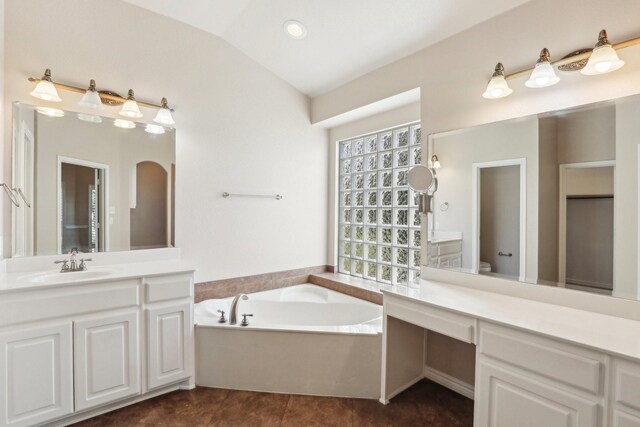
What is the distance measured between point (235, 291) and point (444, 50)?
2.60 m

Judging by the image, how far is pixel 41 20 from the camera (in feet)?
6.85

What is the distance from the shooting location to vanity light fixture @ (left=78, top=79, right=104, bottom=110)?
2.13 meters

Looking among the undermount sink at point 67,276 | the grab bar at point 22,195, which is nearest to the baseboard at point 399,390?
the undermount sink at point 67,276

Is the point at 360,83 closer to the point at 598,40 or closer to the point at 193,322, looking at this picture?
the point at 598,40

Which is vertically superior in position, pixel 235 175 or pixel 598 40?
A: pixel 598 40

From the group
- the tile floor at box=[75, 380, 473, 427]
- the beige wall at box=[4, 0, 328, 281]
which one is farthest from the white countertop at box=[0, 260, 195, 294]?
the tile floor at box=[75, 380, 473, 427]

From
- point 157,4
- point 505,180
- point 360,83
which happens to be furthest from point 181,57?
point 505,180

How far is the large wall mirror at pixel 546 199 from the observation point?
154 cm

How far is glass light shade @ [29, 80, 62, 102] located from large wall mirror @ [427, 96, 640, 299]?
2557 mm

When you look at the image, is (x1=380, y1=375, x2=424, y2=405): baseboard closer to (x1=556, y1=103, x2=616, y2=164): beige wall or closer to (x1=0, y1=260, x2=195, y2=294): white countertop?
(x1=0, y1=260, x2=195, y2=294): white countertop

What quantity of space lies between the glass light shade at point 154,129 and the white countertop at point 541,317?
6.91 ft

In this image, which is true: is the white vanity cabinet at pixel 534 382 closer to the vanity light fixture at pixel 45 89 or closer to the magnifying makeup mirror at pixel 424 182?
the magnifying makeup mirror at pixel 424 182

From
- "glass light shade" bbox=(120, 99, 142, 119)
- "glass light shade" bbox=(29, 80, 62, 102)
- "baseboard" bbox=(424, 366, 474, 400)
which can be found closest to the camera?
"glass light shade" bbox=(29, 80, 62, 102)

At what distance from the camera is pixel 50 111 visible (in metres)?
2.13
